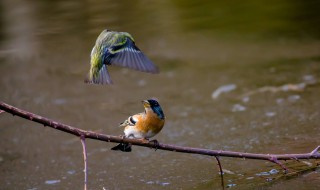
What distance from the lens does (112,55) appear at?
13.9 feet

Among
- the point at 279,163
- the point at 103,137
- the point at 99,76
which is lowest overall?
the point at 279,163

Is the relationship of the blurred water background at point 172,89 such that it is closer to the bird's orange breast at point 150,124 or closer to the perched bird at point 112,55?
the bird's orange breast at point 150,124

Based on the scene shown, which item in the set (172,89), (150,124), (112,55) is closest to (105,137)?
(150,124)

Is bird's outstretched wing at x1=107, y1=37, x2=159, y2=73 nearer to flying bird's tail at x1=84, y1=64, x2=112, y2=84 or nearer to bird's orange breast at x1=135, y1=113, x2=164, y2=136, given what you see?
flying bird's tail at x1=84, y1=64, x2=112, y2=84

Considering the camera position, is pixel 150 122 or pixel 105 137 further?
pixel 150 122

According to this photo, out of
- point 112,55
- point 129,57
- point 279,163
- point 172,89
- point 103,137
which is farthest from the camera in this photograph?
Result: point 172,89

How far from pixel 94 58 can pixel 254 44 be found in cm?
435

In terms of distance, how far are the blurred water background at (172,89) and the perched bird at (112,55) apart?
915 millimetres

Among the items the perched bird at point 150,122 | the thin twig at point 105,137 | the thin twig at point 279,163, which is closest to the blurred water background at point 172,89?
the thin twig at point 279,163

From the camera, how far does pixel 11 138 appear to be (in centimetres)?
621

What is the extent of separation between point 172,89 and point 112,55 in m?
2.91

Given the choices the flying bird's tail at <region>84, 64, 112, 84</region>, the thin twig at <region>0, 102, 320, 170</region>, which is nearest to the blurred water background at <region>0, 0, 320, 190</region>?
the thin twig at <region>0, 102, 320, 170</region>

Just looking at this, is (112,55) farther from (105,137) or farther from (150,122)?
(105,137)

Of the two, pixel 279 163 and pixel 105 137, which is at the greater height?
pixel 105 137
